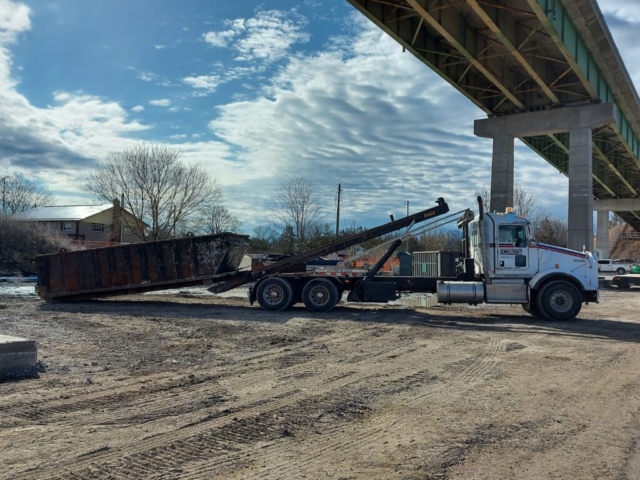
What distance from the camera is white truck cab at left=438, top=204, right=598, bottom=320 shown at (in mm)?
14344

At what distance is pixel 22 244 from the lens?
35.6m

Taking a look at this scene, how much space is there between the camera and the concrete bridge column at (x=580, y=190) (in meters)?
26.8

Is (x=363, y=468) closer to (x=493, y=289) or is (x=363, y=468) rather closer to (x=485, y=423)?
(x=485, y=423)

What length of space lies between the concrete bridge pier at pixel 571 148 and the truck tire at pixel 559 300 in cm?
1370

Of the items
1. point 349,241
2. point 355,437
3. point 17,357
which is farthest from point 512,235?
point 17,357

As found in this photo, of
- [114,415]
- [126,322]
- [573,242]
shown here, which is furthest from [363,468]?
[573,242]

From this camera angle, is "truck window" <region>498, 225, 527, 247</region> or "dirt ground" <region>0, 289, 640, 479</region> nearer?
"dirt ground" <region>0, 289, 640, 479</region>

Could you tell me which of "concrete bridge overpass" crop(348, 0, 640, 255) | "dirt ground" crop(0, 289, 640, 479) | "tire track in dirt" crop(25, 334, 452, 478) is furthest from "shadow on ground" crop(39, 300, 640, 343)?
"concrete bridge overpass" crop(348, 0, 640, 255)

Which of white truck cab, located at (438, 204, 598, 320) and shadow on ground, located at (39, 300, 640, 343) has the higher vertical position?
white truck cab, located at (438, 204, 598, 320)

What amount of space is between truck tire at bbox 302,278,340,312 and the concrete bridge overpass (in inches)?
387

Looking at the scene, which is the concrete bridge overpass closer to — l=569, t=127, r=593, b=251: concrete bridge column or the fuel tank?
l=569, t=127, r=593, b=251: concrete bridge column

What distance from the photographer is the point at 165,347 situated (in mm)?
9625

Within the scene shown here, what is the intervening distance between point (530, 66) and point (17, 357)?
72.6 feet

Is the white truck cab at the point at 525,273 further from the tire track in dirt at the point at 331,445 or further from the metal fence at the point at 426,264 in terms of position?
the tire track in dirt at the point at 331,445
